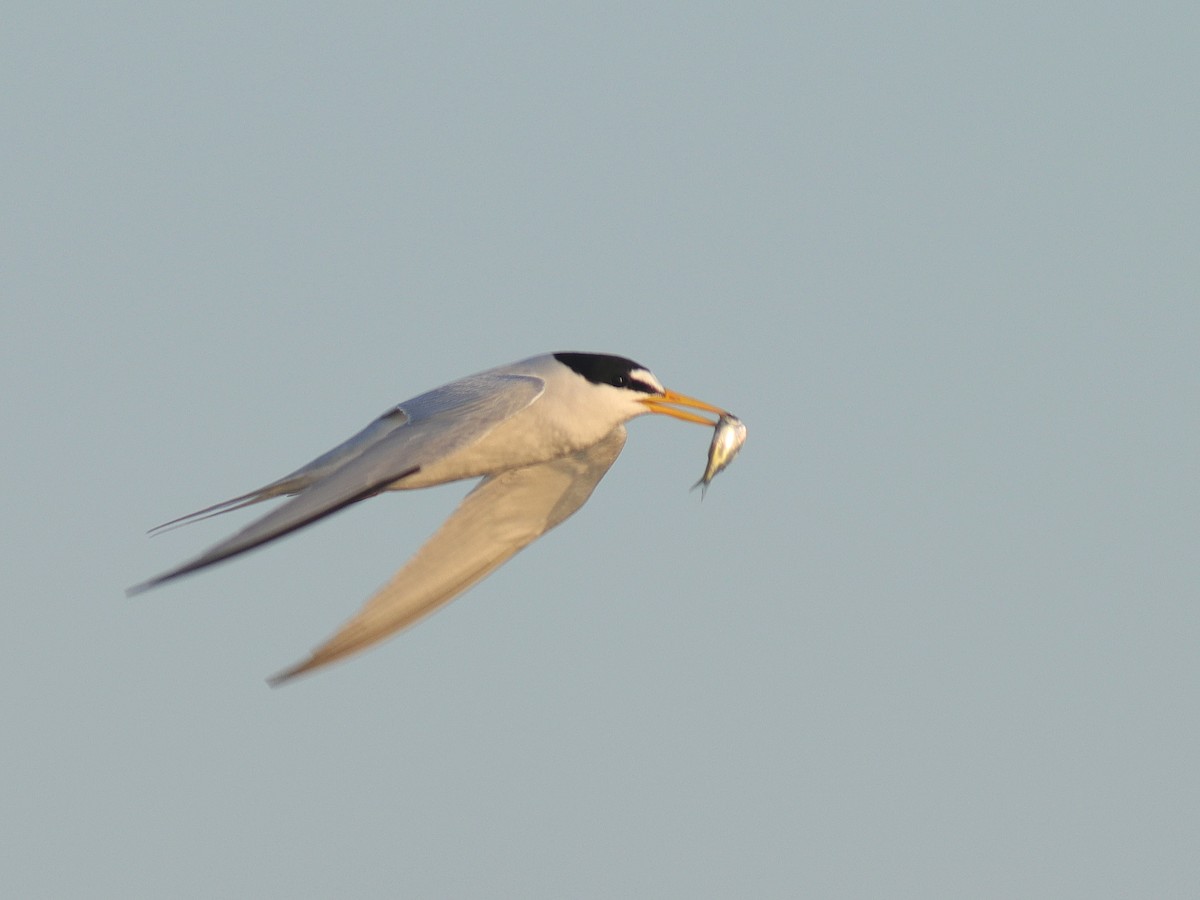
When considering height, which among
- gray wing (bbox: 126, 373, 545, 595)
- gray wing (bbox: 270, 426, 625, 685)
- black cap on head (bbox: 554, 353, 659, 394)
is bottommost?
gray wing (bbox: 270, 426, 625, 685)

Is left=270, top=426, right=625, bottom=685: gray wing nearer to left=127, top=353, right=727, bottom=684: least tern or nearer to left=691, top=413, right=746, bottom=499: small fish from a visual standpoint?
left=127, top=353, right=727, bottom=684: least tern

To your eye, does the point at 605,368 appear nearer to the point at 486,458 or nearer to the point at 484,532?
the point at 486,458

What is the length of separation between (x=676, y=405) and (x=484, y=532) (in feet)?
5.75

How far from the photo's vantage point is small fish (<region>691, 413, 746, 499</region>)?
13062 mm

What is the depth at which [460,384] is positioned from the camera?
12953 mm

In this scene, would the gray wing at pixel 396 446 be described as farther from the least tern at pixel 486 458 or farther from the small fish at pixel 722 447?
the small fish at pixel 722 447

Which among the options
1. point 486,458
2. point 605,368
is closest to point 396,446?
point 486,458

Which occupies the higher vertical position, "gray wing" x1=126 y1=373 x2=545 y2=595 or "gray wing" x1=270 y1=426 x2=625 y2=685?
"gray wing" x1=126 y1=373 x2=545 y2=595

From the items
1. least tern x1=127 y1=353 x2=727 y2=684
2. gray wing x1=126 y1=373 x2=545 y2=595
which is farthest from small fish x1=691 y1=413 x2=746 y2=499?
gray wing x1=126 y1=373 x2=545 y2=595

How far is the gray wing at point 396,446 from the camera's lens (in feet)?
34.3

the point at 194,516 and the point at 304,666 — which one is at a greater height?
the point at 194,516

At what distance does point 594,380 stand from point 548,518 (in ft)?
4.97

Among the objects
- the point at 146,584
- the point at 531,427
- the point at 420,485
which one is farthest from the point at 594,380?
the point at 146,584

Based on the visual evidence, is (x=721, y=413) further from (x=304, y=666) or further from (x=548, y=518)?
(x=304, y=666)
